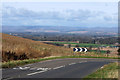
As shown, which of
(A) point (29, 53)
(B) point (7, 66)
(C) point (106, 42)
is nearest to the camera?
(B) point (7, 66)

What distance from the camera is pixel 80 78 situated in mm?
12469

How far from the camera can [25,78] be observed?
38.7 feet

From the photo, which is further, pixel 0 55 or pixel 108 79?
pixel 0 55

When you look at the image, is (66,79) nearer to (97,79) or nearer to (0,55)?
(97,79)

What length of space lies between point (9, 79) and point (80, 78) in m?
3.55

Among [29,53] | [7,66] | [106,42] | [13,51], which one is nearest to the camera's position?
[7,66]

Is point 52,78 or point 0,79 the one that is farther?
point 52,78

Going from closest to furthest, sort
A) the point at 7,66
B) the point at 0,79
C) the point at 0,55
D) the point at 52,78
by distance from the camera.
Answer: the point at 0,79 < the point at 52,78 < the point at 7,66 < the point at 0,55

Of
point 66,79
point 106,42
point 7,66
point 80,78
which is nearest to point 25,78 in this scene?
point 66,79

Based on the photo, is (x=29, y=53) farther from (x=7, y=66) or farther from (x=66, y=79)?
(x=66, y=79)

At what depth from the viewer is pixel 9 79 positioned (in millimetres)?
11359

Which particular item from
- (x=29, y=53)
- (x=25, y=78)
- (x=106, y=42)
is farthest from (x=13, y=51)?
(x=106, y=42)

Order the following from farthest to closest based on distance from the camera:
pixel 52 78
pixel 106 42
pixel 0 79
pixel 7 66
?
pixel 106 42 < pixel 7 66 < pixel 52 78 < pixel 0 79

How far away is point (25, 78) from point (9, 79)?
2.62 ft
